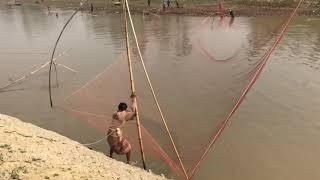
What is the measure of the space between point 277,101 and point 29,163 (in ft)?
26.3

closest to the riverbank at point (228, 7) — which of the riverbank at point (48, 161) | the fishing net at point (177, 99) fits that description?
the fishing net at point (177, 99)

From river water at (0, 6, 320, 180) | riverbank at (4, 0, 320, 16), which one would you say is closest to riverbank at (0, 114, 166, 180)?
river water at (0, 6, 320, 180)

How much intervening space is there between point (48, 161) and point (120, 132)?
1.86 metres

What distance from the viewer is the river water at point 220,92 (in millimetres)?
8328

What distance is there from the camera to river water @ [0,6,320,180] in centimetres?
833

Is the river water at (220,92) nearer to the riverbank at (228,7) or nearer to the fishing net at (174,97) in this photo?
the fishing net at (174,97)

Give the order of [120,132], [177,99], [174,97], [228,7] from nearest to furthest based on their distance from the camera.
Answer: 1. [120,132]
2. [177,99]
3. [174,97]
4. [228,7]

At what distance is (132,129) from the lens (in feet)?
26.5

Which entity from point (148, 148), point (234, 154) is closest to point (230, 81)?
point (234, 154)

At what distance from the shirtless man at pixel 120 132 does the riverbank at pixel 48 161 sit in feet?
1.99

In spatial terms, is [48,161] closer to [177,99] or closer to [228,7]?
[177,99]

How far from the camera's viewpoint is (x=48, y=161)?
237 inches

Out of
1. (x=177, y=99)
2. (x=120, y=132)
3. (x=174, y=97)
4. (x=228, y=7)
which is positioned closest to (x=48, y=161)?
(x=120, y=132)

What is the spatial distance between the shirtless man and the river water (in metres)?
1.19
